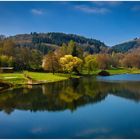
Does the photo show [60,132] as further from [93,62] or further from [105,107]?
[93,62]

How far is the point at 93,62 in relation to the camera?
2808 inches

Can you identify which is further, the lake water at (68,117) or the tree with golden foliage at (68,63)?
the tree with golden foliage at (68,63)

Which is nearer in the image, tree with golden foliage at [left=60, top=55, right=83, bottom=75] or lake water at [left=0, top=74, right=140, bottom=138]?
lake water at [left=0, top=74, right=140, bottom=138]

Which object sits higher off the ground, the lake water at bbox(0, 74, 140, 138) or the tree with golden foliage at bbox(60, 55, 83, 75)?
the tree with golden foliage at bbox(60, 55, 83, 75)

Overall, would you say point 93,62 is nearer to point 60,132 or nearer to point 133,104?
point 133,104

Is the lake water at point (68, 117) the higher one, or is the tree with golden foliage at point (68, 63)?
the tree with golden foliage at point (68, 63)

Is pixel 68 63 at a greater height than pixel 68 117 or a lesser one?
greater

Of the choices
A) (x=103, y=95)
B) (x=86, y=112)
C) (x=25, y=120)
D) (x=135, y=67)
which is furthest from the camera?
(x=135, y=67)

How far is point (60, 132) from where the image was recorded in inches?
617

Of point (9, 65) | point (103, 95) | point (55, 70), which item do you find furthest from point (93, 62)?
point (103, 95)

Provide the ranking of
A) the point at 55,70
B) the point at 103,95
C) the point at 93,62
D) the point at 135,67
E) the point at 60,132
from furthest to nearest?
the point at 135,67 → the point at 93,62 → the point at 55,70 → the point at 103,95 → the point at 60,132

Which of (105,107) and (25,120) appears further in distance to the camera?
(105,107)

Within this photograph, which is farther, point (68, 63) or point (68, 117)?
point (68, 63)

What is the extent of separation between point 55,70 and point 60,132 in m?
48.1
